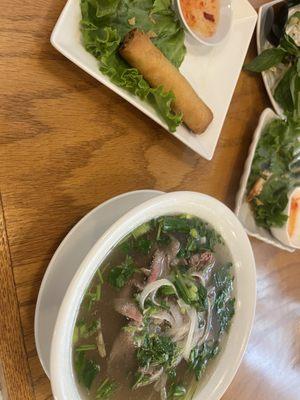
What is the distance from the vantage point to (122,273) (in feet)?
3.00

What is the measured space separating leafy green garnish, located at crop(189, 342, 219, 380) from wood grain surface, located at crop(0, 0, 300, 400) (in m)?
0.30

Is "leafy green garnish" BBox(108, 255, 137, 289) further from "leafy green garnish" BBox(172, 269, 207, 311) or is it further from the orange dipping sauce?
the orange dipping sauce

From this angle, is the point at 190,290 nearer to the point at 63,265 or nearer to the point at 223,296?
the point at 223,296

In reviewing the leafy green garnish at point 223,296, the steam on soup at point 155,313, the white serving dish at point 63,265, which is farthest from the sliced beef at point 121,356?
the leafy green garnish at point 223,296

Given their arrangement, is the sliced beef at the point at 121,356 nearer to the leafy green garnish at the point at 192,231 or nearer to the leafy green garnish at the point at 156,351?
the leafy green garnish at the point at 156,351

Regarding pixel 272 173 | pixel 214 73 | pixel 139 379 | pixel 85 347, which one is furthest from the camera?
pixel 272 173

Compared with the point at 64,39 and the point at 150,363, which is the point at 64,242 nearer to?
the point at 150,363

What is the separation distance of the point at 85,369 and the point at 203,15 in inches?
37.1

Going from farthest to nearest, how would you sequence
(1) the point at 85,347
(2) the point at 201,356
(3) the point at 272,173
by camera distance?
(3) the point at 272,173 < (2) the point at 201,356 < (1) the point at 85,347

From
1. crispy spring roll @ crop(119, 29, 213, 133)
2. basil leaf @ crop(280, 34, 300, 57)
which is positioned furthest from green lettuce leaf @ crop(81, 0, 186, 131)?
basil leaf @ crop(280, 34, 300, 57)

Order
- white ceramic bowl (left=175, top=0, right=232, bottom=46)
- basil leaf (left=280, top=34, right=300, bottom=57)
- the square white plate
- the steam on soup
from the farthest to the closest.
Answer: basil leaf (left=280, top=34, right=300, bottom=57) → white ceramic bowl (left=175, top=0, right=232, bottom=46) → the square white plate → the steam on soup

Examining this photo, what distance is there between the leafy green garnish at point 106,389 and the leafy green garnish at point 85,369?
0.10 feet

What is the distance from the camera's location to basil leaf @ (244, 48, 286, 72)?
4.56ft

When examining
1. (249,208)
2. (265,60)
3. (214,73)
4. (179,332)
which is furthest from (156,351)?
(265,60)
